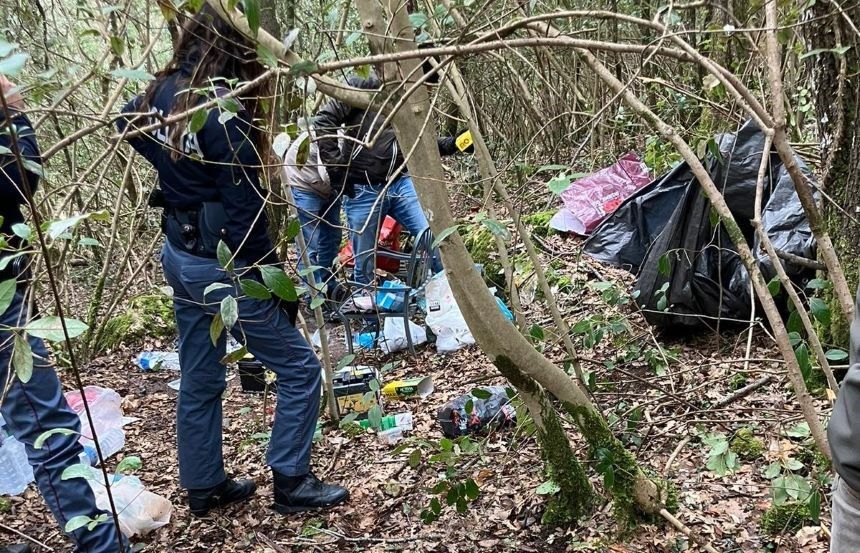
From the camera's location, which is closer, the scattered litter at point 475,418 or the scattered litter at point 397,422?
the scattered litter at point 475,418

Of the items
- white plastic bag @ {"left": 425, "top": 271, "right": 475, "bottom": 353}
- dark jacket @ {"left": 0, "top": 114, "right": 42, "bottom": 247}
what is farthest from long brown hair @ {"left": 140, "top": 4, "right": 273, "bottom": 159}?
white plastic bag @ {"left": 425, "top": 271, "right": 475, "bottom": 353}

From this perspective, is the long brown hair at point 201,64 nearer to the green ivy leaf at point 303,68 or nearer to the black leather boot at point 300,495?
the green ivy leaf at point 303,68

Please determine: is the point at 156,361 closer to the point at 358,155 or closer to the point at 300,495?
the point at 358,155

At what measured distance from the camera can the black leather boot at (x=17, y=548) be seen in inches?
108

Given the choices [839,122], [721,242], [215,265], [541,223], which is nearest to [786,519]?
[839,122]

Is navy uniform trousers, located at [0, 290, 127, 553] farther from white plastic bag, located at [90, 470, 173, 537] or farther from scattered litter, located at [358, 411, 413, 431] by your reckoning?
scattered litter, located at [358, 411, 413, 431]

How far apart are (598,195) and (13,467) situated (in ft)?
13.2

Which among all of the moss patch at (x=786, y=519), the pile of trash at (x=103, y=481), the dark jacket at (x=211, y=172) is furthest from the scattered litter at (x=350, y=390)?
the moss patch at (x=786, y=519)

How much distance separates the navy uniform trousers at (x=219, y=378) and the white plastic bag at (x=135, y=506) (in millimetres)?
133

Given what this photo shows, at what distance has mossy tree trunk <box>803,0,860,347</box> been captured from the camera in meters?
2.35

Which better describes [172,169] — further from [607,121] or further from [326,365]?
[607,121]

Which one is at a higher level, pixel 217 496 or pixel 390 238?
pixel 390 238

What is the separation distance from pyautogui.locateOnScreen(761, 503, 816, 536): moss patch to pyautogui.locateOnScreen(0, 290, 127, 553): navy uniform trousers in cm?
220

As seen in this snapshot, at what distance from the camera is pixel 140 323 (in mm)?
5246
